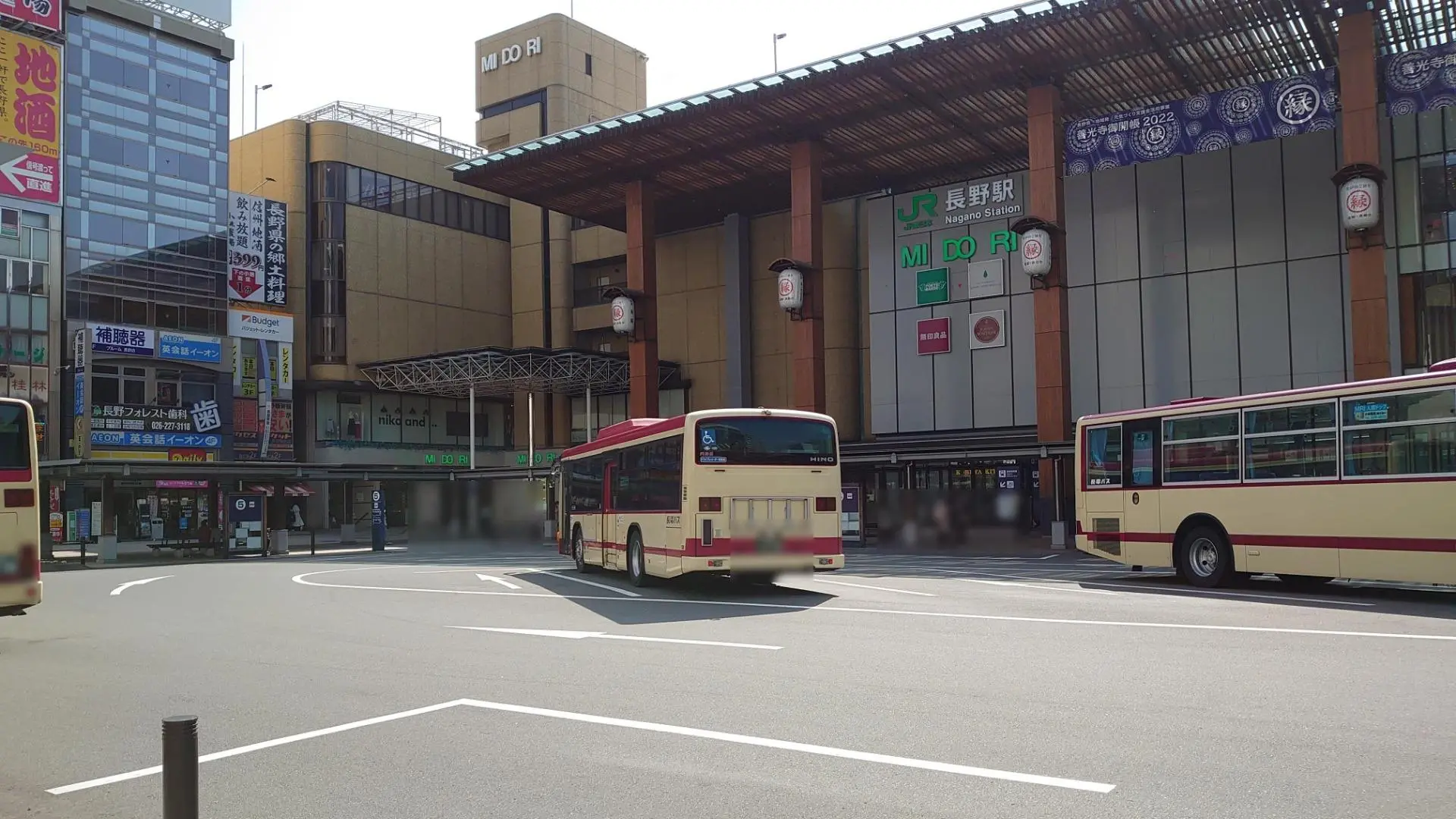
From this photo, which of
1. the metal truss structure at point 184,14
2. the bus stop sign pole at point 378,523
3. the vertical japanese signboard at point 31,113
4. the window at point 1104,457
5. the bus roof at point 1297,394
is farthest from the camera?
the metal truss structure at point 184,14

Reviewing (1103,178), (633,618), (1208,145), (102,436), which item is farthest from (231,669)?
(102,436)

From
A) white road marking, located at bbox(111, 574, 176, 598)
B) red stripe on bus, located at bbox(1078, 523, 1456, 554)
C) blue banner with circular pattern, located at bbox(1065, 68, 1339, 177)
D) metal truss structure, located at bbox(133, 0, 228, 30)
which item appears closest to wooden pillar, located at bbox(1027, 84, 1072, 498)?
blue banner with circular pattern, located at bbox(1065, 68, 1339, 177)

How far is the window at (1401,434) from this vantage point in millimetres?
14273

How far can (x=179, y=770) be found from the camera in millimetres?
3992

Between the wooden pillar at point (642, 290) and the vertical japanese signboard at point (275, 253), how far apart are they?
20.1 m

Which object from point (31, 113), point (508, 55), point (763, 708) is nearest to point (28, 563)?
point (763, 708)

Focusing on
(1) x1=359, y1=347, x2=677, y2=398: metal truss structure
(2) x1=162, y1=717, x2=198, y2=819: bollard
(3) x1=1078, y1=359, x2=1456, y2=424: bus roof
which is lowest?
(2) x1=162, y1=717, x2=198, y2=819: bollard

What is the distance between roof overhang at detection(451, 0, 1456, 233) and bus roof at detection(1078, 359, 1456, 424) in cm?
1617

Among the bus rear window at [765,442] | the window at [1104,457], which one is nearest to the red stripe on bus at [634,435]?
the bus rear window at [765,442]

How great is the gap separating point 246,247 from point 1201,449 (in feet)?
159

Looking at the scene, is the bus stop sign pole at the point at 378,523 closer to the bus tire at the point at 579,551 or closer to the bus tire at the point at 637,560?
the bus tire at the point at 579,551

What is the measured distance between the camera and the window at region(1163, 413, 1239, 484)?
1698cm

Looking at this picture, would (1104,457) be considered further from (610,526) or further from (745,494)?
(610,526)

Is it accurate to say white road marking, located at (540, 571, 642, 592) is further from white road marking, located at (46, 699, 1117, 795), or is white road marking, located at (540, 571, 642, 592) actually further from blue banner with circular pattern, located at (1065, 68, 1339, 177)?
blue banner with circular pattern, located at (1065, 68, 1339, 177)
